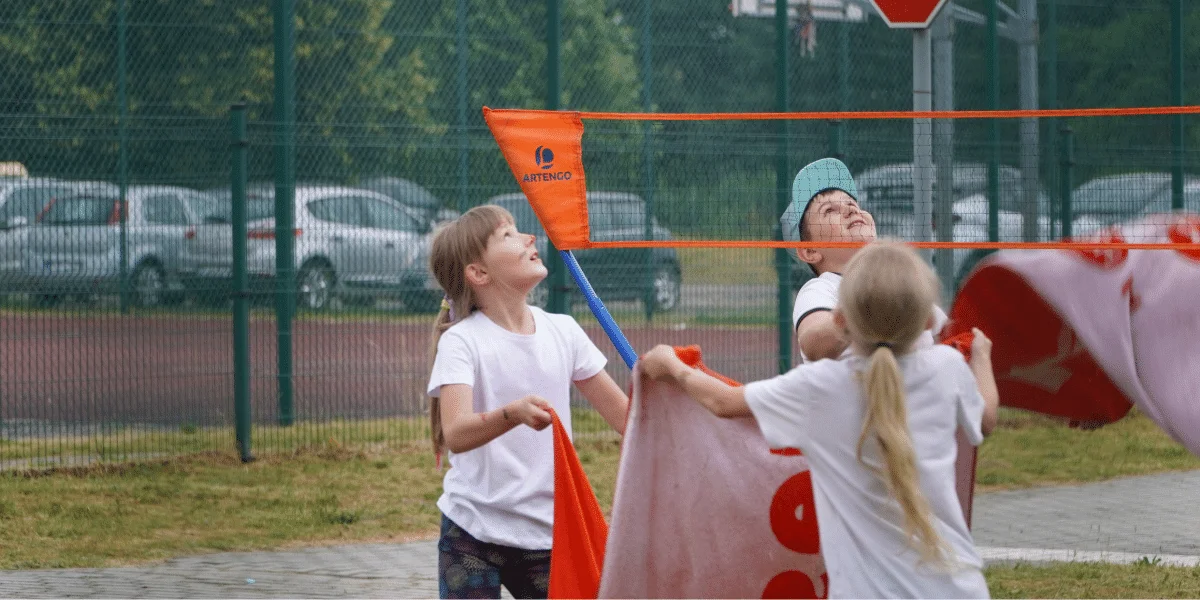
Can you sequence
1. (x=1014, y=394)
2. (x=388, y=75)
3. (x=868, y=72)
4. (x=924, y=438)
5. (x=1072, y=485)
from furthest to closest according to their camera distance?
(x=868, y=72) < (x=388, y=75) < (x=1072, y=485) < (x=1014, y=394) < (x=924, y=438)

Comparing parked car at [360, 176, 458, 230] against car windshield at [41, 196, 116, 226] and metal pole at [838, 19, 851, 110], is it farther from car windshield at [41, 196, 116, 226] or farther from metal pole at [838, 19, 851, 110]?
metal pole at [838, 19, 851, 110]

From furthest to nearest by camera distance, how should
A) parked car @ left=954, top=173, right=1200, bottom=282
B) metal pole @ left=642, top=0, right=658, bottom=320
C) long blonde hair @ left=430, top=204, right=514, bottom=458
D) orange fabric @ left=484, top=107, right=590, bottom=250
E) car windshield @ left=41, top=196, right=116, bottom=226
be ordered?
metal pole @ left=642, top=0, right=658, bottom=320 → car windshield @ left=41, top=196, right=116, bottom=226 → parked car @ left=954, top=173, right=1200, bottom=282 → orange fabric @ left=484, top=107, right=590, bottom=250 → long blonde hair @ left=430, top=204, right=514, bottom=458

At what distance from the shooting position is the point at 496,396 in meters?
Result: 4.19

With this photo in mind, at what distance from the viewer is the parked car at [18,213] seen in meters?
9.30

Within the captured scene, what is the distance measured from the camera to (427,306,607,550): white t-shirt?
4117 mm

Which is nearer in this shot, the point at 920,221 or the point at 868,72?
the point at 920,221

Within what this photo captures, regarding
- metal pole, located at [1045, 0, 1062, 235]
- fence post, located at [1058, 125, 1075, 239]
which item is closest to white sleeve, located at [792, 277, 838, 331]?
fence post, located at [1058, 125, 1075, 239]

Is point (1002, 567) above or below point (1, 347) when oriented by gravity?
below

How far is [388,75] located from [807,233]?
261 inches

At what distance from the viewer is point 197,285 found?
9.88m

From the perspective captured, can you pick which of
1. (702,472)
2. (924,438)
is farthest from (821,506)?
(702,472)

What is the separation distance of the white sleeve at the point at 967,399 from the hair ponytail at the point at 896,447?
177 mm

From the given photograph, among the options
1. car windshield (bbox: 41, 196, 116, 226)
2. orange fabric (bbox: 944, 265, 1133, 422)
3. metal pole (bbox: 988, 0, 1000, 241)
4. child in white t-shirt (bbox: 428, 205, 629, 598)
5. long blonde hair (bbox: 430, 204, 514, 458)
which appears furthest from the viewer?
metal pole (bbox: 988, 0, 1000, 241)

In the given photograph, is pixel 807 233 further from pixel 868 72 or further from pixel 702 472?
pixel 868 72
